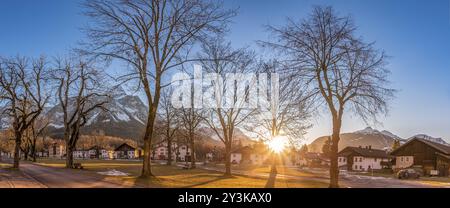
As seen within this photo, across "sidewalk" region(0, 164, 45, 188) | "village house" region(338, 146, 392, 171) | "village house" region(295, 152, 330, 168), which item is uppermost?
"sidewalk" region(0, 164, 45, 188)

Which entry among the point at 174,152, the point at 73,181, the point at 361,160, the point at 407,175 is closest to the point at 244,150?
the point at 174,152

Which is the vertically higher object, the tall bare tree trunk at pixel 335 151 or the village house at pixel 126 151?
the tall bare tree trunk at pixel 335 151

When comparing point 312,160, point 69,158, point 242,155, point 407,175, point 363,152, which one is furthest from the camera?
point 242,155

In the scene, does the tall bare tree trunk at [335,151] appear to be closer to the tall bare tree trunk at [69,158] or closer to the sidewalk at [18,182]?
the sidewalk at [18,182]

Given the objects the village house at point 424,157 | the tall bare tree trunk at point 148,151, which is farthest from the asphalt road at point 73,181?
the village house at point 424,157

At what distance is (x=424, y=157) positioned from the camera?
66.2 metres

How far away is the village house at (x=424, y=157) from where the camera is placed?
62.9m

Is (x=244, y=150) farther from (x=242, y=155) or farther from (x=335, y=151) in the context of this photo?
(x=335, y=151)

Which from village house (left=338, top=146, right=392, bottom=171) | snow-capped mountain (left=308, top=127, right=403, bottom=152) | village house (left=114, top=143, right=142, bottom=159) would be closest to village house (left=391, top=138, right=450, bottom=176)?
snow-capped mountain (left=308, top=127, right=403, bottom=152)

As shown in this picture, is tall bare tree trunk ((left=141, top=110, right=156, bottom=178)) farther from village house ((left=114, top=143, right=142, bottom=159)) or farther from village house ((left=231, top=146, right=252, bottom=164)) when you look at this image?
village house ((left=114, top=143, right=142, bottom=159))

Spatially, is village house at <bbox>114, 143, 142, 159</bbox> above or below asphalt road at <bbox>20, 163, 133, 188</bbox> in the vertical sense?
below

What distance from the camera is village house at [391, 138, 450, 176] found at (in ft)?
206
